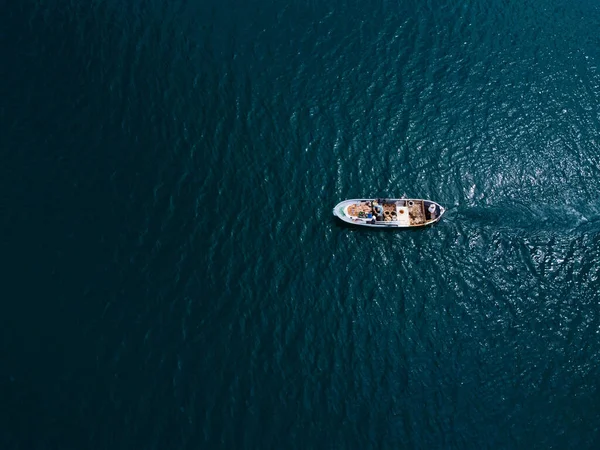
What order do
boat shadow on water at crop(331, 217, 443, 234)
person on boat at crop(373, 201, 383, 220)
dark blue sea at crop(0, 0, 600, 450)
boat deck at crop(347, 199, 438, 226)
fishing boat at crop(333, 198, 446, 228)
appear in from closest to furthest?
dark blue sea at crop(0, 0, 600, 450) < fishing boat at crop(333, 198, 446, 228) < boat shadow on water at crop(331, 217, 443, 234) < person on boat at crop(373, 201, 383, 220) < boat deck at crop(347, 199, 438, 226)

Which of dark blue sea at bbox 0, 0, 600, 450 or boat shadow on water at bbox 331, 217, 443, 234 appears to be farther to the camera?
boat shadow on water at bbox 331, 217, 443, 234

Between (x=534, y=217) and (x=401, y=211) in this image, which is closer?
(x=401, y=211)

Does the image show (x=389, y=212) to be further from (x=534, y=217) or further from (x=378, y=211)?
(x=534, y=217)

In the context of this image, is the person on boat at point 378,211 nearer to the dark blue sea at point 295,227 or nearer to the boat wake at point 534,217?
the dark blue sea at point 295,227

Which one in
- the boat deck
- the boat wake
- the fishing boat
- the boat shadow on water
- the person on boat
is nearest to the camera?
the fishing boat

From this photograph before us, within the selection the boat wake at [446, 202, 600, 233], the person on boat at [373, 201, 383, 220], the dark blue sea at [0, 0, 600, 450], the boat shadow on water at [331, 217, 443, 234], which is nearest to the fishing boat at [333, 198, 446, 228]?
the person on boat at [373, 201, 383, 220]

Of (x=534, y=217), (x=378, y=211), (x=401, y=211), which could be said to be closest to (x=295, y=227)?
(x=378, y=211)

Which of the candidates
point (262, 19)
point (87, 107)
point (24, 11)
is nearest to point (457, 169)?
point (262, 19)

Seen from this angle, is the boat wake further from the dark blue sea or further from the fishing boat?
the fishing boat
